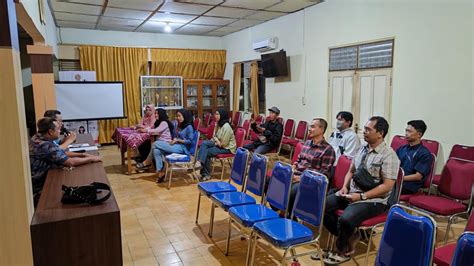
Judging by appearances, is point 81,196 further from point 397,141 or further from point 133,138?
point 397,141

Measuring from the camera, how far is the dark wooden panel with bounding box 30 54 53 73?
191 inches

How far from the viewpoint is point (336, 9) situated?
17.4 ft

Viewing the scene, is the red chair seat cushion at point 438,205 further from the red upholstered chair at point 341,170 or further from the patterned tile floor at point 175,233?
the red upholstered chair at point 341,170

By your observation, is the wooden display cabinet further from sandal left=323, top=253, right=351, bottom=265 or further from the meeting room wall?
sandal left=323, top=253, right=351, bottom=265

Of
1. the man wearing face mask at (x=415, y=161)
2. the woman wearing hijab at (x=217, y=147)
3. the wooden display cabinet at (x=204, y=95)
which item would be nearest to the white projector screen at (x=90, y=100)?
the wooden display cabinet at (x=204, y=95)

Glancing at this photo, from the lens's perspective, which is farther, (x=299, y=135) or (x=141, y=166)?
(x=299, y=135)

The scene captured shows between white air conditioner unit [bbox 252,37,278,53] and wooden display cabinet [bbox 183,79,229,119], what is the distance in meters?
2.06

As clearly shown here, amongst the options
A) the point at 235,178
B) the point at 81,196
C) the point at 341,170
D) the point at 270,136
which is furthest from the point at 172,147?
the point at 81,196

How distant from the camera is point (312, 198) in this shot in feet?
8.14

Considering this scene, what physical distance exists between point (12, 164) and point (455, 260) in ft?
7.01

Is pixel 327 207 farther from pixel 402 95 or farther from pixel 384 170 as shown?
pixel 402 95

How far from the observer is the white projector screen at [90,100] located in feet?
23.0

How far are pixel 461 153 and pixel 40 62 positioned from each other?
5.62 meters

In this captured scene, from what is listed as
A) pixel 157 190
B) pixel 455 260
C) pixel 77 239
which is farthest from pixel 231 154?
pixel 455 260
